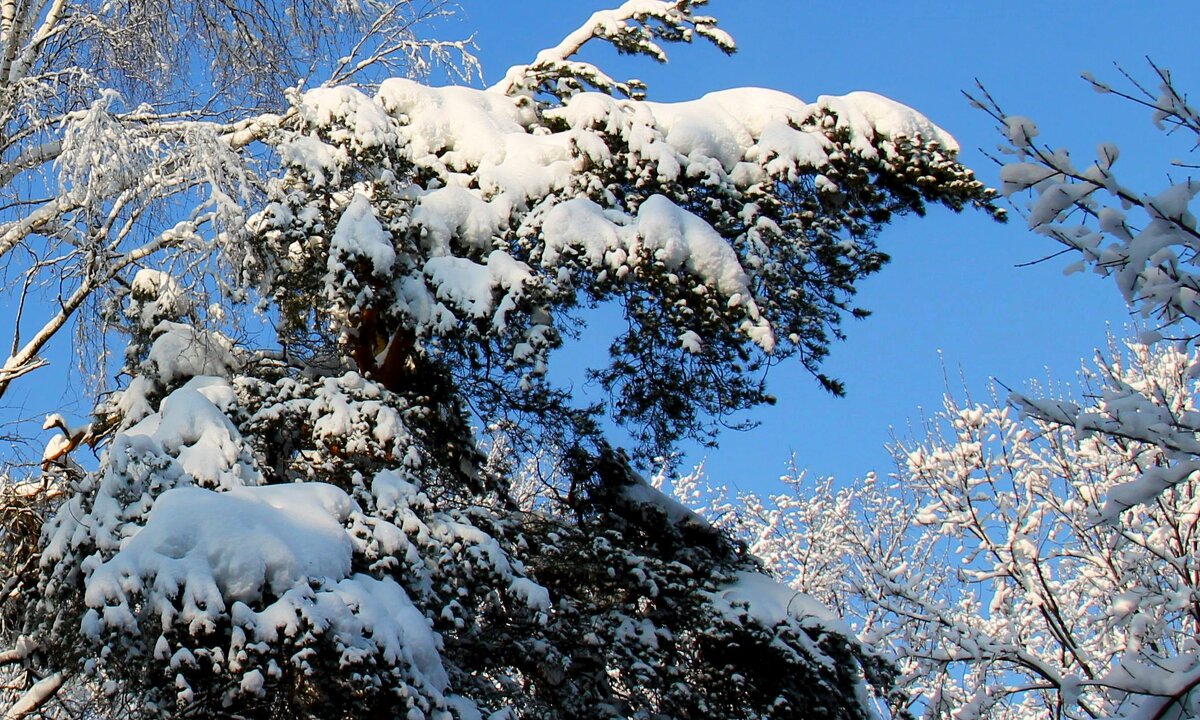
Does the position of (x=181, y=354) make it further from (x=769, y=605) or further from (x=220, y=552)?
(x=769, y=605)

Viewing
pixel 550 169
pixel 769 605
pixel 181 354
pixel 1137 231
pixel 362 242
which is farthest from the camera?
pixel 550 169

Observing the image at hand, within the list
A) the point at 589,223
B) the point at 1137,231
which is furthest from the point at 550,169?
the point at 1137,231

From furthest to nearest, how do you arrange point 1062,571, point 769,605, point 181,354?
1. point 1062,571
2. point 769,605
3. point 181,354

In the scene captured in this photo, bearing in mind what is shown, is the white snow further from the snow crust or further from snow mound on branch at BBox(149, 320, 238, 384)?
snow mound on branch at BBox(149, 320, 238, 384)

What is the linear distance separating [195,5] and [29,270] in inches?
86.5

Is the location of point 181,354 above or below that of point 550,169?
below

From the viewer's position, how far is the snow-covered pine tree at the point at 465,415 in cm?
505

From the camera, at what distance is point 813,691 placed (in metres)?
7.29

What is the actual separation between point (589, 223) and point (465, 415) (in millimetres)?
1772

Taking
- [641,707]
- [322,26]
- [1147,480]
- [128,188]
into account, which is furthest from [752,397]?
[1147,480]

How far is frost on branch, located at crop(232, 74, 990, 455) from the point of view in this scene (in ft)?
23.8

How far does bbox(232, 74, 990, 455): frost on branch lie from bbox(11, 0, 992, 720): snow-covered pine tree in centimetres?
3

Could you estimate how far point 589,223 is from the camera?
293 inches

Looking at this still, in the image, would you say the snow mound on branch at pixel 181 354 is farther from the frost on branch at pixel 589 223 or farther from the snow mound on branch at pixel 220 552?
the snow mound on branch at pixel 220 552
